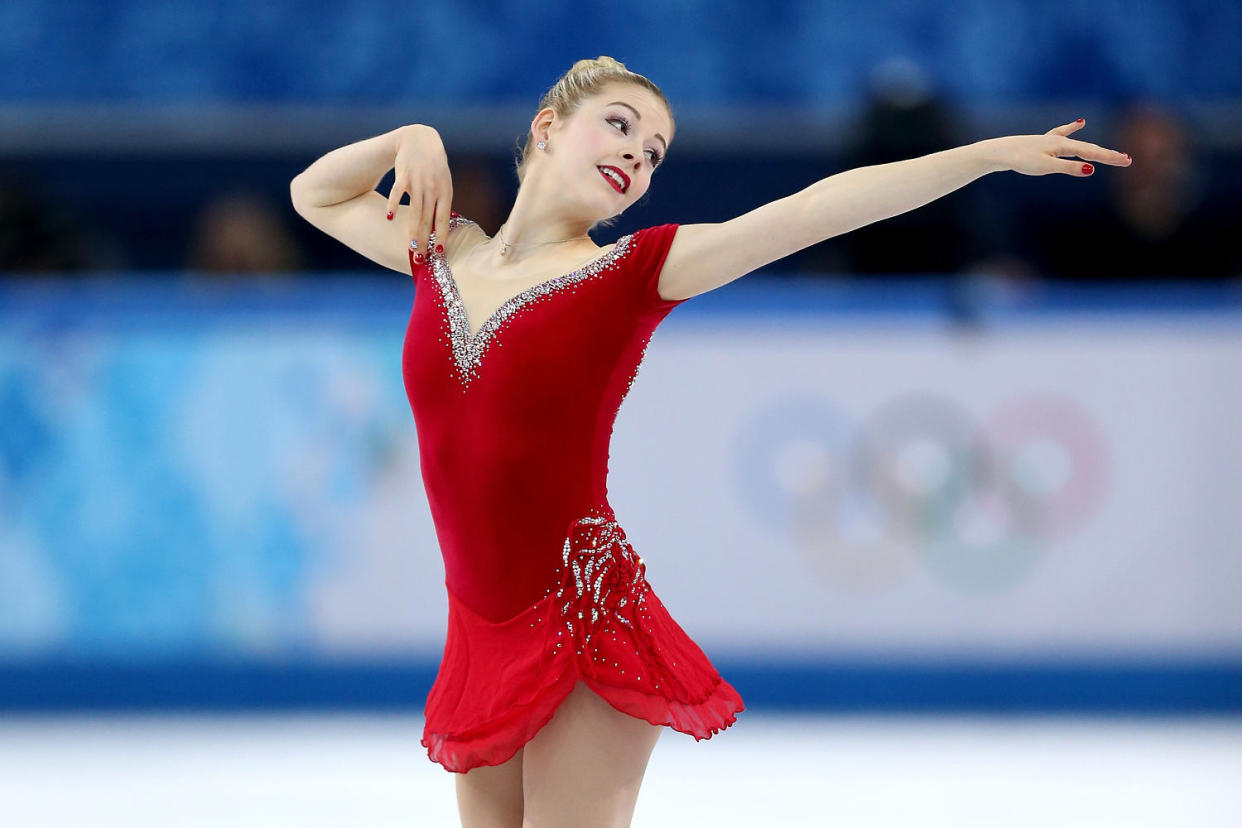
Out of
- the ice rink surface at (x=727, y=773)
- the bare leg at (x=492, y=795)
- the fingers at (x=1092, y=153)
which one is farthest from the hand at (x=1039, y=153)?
the ice rink surface at (x=727, y=773)

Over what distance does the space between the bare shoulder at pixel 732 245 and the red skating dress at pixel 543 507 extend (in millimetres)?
28

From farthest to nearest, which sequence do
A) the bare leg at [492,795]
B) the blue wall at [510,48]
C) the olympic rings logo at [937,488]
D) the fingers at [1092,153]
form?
the blue wall at [510,48] → the olympic rings logo at [937,488] → the bare leg at [492,795] → the fingers at [1092,153]

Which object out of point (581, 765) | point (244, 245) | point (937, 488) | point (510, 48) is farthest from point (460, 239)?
point (510, 48)

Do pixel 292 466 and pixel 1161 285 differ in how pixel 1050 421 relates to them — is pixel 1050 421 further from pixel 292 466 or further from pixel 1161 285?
pixel 292 466

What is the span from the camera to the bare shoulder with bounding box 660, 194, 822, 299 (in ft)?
6.22

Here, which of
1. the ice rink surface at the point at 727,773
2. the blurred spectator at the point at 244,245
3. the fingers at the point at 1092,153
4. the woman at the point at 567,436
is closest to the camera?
the fingers at the point at 1092,153

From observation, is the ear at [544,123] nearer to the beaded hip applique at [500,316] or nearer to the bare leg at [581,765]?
the beaded hip applique at [500,316]

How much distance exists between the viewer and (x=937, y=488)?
14.8ft

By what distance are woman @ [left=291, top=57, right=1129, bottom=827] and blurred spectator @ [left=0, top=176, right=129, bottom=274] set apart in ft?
11.2

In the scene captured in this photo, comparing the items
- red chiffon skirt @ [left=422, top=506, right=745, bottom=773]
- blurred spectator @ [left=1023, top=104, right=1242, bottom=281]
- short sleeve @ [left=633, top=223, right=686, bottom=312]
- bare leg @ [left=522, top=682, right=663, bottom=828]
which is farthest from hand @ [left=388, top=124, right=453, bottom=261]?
blurred spectator @ [left=1023, top=104, right=1242, bottom=281]

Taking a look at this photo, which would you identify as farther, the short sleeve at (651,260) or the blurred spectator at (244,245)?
the blurred spectator at (244,245)

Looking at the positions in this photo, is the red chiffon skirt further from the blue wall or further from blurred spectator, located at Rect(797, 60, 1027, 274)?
the blue wall

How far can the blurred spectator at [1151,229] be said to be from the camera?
486 centimetres

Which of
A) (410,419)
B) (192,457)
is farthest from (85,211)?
(410,419)
